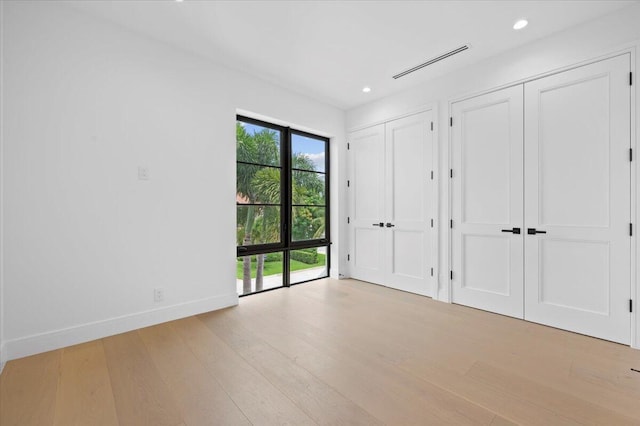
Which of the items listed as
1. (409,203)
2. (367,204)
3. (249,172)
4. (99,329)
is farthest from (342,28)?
(99,329)

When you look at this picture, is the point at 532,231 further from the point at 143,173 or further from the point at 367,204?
the point at 143,173

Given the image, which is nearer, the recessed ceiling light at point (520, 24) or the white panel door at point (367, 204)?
the recessed ceiling light at point (520, 24)

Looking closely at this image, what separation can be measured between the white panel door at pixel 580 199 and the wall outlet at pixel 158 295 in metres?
3.61

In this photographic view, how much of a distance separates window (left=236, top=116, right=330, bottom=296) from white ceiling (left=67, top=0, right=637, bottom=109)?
94cm

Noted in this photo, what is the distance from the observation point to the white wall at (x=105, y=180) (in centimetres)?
217

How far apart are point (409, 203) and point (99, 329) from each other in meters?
3.58

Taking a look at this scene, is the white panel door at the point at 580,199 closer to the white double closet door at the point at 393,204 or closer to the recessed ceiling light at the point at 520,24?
the recessed ceiling light at the point at 520,24

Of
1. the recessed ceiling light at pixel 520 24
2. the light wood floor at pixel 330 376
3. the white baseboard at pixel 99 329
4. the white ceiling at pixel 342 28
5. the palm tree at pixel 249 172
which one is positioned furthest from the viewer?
the palm tree at pixel 249 172

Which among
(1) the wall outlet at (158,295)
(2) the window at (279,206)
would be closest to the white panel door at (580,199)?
(2) the window at (279,206)

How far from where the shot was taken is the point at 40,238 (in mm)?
2234

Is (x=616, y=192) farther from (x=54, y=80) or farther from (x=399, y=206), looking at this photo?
(x=54, y=80)

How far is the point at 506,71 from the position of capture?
298cm

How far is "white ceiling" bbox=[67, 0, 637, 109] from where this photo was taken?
2.34 metres

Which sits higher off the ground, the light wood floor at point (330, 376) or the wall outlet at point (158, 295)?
the wall outlet at point (158, 295)
